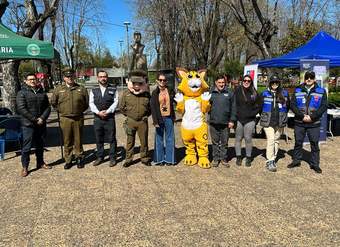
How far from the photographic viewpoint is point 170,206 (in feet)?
15.1

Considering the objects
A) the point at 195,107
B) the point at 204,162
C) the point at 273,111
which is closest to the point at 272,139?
the point at 273,111

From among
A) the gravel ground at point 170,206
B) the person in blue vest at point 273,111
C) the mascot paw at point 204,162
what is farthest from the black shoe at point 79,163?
the person in blue vest at point 273,111

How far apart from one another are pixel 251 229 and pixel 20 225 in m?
2.69

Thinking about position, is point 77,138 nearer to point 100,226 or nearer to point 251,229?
point 100,226

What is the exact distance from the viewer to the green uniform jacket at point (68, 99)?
6090 millimetres

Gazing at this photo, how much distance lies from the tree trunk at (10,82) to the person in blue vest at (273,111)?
7.88 metres

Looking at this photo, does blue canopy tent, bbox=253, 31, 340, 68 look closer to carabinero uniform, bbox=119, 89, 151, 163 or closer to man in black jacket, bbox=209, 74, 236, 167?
man in black jacket, bbox=209, 74, 236, 167

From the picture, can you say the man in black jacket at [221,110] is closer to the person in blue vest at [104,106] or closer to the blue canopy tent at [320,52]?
the person in blue vest at [104,106]

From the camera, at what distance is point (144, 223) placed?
4090mm

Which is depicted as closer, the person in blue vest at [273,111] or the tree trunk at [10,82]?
the person in blue vest at [273,111]

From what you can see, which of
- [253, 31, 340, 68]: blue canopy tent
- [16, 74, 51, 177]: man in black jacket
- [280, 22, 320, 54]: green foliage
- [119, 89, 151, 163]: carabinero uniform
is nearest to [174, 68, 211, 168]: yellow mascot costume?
[119, 89, 151, 163]: carabinero uniform

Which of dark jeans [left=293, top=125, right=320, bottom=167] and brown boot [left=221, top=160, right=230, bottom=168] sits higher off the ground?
dark jeans [left=293, top=125, right=320, bottom=167]

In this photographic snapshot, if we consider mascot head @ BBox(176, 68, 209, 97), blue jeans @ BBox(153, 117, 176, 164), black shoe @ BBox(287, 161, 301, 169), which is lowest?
black shoe @ BBox(287, 161, 301, 169)

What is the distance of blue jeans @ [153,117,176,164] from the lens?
6363 millimetres
